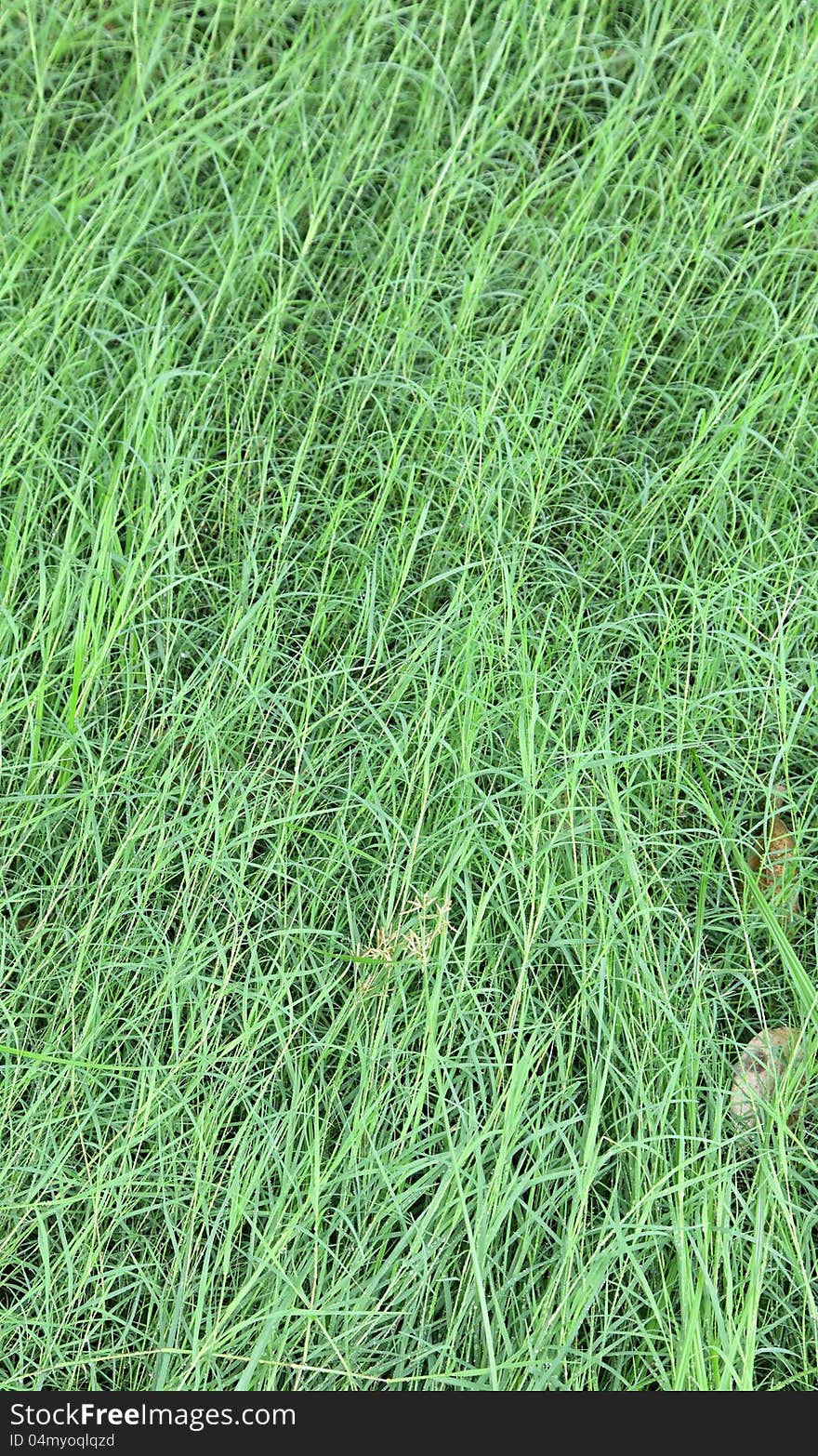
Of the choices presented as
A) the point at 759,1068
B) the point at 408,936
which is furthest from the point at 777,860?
the point at 408,936

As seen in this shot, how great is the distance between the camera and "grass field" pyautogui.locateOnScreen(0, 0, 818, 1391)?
1.66 metres

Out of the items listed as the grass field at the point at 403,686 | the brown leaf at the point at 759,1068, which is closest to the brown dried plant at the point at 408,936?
the grass field at the point at 403,686

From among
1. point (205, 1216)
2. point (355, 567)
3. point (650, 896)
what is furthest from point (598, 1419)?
point (355, 567)

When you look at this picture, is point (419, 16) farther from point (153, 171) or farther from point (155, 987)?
point (155, 987)

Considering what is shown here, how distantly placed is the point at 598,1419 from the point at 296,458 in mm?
1737

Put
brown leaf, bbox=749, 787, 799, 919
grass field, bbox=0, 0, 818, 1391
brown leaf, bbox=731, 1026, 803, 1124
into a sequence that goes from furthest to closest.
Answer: brown leaf, bbox=749, 787, 799, 919, brown leaf, bbox=731, 1026, 803, 1124, grass field, bbox=0, 0, 818, 1391

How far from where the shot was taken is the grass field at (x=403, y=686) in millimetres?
1660

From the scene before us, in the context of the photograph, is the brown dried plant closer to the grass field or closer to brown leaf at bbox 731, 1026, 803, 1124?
the grass field

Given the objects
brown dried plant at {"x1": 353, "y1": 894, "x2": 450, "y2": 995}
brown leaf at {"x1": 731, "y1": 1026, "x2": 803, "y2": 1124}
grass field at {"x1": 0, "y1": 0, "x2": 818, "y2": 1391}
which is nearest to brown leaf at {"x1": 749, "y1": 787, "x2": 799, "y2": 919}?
grass field at {"x1": 0, "y1": 0, "x2": 818, "y2": 1391}

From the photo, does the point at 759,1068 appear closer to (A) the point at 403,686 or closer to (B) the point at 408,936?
(B) the point at 408,936

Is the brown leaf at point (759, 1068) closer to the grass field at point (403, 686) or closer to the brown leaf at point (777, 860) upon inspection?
the grass field at point (403, 686)

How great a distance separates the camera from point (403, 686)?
6.81 feet

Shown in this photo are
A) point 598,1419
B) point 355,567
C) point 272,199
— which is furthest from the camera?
point 272,199

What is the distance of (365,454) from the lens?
2365 millimetres
